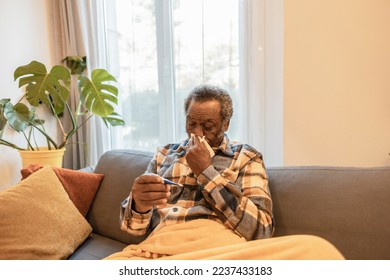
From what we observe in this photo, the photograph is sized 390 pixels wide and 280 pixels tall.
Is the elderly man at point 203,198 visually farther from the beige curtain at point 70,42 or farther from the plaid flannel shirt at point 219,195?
the beige curtain at point 70,42

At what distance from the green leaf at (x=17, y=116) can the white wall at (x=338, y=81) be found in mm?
1555

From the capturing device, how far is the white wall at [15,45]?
6.99ft

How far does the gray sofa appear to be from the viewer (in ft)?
3.37

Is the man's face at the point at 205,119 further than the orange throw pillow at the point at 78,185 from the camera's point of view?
No

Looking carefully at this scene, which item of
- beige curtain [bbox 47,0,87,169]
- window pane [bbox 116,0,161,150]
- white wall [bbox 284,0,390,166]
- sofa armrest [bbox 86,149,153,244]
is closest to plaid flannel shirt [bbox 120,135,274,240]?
sofa armrest [bbox 86,149,153,244]

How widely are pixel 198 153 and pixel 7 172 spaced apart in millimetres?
1752

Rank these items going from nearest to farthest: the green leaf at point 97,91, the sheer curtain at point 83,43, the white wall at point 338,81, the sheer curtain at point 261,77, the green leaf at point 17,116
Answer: the white wall at point 338,81 < the green leaf at point 17,116 < the sheer curtain at point 261,77 < the green leaf at point 97,91 < the sheer curtain at point 83,43

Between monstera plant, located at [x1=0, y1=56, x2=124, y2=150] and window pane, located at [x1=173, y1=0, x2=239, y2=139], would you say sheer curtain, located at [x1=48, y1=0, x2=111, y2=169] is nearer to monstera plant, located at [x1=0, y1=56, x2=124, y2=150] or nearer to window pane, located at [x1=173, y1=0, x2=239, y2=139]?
monstera plant, located at [x1=0, y1=56, x2=124, y2=150]

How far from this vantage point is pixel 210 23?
217 cm

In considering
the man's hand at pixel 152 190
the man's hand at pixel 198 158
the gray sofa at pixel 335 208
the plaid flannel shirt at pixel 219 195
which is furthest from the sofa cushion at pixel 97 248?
the man's hand at pixel 198 158

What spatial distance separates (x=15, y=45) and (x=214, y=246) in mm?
2050

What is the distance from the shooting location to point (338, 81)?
1.71 meters

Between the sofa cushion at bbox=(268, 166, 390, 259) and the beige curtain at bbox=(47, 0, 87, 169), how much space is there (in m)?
1.71

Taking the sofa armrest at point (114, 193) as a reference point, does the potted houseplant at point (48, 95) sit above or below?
above
